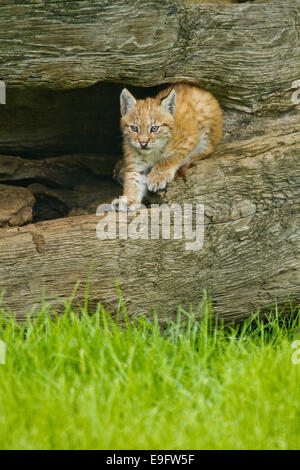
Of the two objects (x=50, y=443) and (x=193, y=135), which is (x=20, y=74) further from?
(x=50, y=443)

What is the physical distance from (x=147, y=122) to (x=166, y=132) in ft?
0.61

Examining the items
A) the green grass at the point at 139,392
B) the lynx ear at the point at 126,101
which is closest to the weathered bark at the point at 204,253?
the green grass at the point at 139,392

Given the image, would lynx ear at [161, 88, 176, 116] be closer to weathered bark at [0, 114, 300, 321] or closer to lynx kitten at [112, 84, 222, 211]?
lynx kitten at [112, 84, 222, 211]

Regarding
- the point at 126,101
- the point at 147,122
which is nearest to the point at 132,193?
the point at 147,122

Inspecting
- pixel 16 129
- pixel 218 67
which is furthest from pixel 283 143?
pixel 16 129

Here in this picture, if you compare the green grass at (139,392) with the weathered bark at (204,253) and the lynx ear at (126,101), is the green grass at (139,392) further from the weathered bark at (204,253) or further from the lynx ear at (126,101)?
the lynx ear at (126,101)

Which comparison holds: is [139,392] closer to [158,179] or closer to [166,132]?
[158,179]

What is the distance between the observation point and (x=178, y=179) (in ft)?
14.0

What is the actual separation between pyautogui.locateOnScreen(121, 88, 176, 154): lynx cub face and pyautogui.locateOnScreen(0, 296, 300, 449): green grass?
1.62 meters

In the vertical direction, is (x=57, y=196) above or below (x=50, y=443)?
above

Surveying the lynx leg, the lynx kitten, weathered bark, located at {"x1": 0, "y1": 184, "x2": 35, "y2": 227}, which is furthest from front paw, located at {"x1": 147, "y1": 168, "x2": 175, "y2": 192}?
weathered bark, located at {"x1": 0, "y1": 184, "x2": 35, "y2": 227}

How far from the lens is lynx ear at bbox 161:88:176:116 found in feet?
15.1
